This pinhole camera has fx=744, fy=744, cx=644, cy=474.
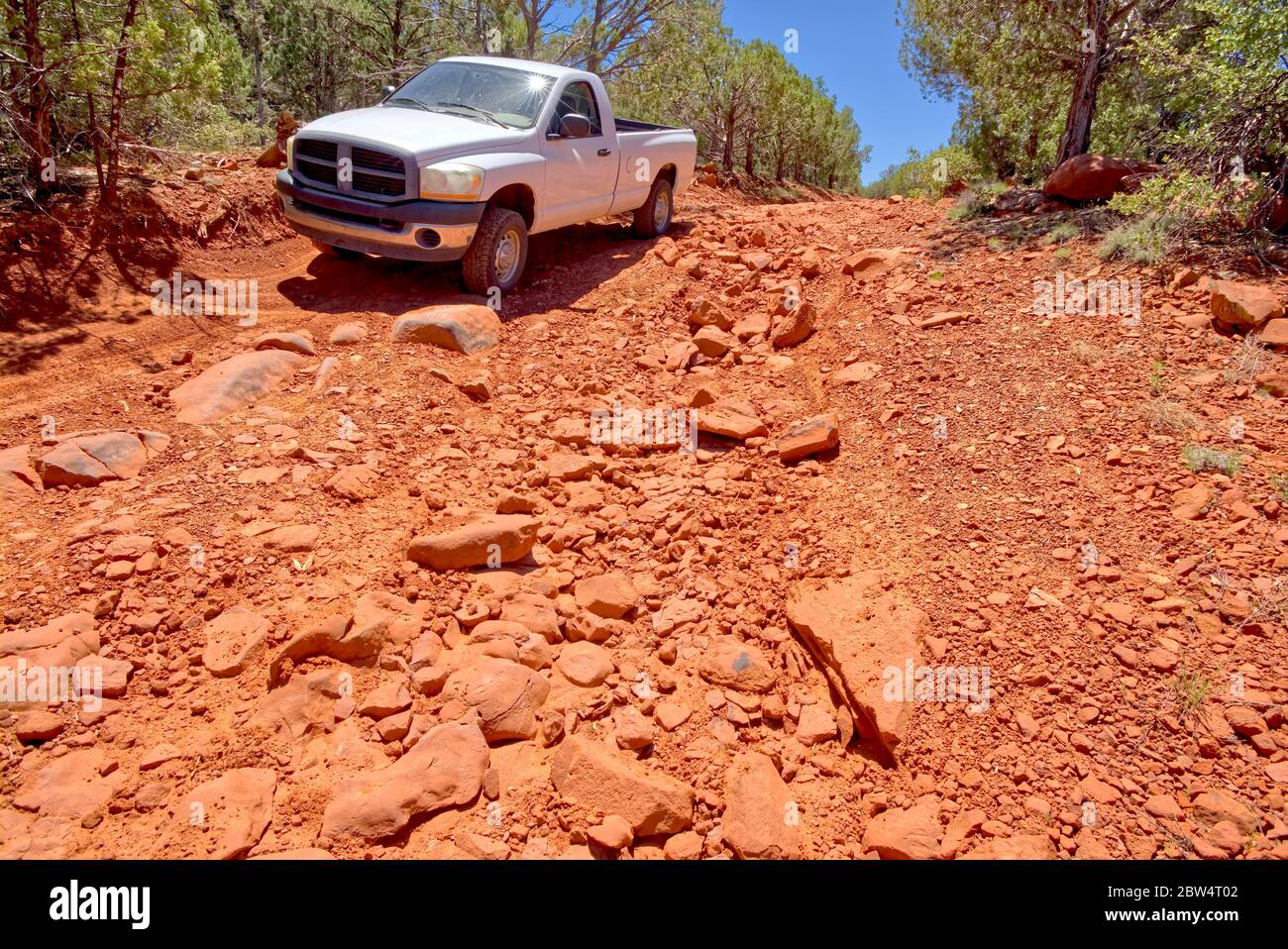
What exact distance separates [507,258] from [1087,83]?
25.2 ft

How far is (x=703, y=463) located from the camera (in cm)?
521

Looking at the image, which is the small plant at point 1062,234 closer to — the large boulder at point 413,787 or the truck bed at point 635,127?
the truck bed at point 635,127

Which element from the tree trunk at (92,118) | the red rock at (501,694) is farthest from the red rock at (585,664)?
the tree trunk at (92,118)

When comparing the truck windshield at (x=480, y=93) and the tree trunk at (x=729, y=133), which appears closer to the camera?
the truck windshield at (x=480, y=93)

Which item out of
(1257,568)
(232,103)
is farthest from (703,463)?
(232,103)

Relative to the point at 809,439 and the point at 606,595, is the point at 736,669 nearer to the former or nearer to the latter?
the point at 606,595

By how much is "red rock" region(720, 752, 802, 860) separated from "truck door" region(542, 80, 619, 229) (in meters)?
5.99

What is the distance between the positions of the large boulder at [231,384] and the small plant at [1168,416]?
584 centimetres

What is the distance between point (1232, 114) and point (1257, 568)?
505 centimetres

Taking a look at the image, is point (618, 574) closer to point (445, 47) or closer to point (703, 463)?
point (703, 463)

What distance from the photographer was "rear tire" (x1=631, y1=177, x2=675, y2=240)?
9.44 meters

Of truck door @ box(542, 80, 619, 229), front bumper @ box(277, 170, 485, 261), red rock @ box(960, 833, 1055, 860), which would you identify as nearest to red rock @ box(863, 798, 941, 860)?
red rock @ box(960, 833, 1055, 860)

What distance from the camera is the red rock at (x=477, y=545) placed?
3.91 meters

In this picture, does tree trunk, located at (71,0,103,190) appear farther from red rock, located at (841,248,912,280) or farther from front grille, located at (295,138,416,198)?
red rock, located at (841,248,912,280)
